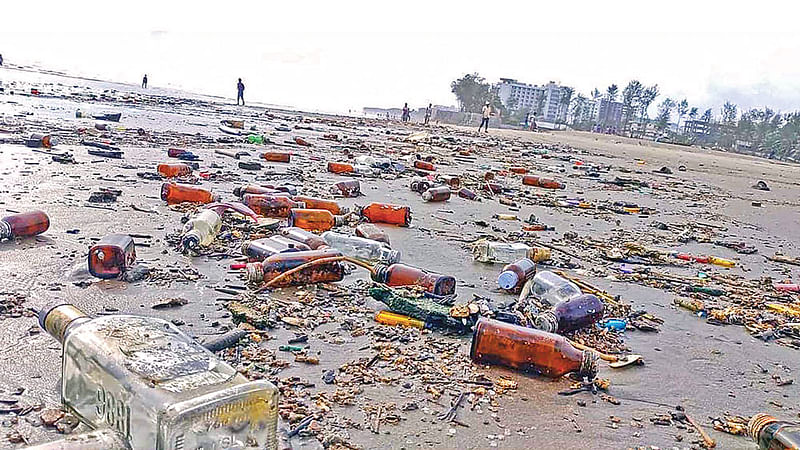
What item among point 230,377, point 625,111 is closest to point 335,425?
point 230,377

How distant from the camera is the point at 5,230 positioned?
3643 millimetres

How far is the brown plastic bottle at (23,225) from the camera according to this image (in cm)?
366

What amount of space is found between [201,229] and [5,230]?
3.58 ft

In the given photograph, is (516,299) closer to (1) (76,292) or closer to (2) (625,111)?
(1) (76,292)

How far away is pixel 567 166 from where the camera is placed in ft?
45.6

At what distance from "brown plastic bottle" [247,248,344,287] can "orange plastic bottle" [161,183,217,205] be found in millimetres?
2118

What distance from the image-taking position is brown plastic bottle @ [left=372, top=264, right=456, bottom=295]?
3369 millimetres

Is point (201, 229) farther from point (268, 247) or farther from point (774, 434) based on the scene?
point (774, 434)

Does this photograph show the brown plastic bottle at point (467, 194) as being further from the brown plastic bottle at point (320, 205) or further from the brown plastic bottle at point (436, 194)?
the brown plastic bottle at point (320, 205)

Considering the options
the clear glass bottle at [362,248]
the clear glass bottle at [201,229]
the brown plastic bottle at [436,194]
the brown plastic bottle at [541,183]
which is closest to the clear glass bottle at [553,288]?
the clear glass bottle at [362,248]

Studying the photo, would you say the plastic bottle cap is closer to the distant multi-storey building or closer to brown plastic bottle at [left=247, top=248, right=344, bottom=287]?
brown plastic bottle at [left=247, top=248, right=344, bottom=287]

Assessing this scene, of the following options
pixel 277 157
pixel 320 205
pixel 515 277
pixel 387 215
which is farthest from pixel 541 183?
pixel 515 277

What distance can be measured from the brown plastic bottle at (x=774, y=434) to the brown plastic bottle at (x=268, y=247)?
7.86 feet

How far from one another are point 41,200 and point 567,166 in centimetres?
1121
